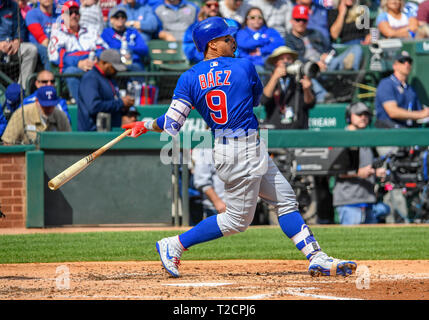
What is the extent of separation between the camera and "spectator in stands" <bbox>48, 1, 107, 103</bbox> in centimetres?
1171

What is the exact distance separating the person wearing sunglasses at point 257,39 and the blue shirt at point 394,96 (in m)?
2.00

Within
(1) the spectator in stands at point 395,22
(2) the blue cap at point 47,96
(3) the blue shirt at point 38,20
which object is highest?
(1) the spectator in stands at point 395,22

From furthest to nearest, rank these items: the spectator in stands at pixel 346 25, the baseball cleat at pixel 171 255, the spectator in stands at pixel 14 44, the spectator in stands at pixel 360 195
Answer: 1. the spectator in stands at pixel 346 25
2. the spectator in stands at pixel 14 44
3. the spectator in stands at pixel 360 195
4. the baseball cleat at pixel 171 255

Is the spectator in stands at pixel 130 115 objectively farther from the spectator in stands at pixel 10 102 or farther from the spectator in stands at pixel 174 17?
the spectator in stands at pixel 174 17

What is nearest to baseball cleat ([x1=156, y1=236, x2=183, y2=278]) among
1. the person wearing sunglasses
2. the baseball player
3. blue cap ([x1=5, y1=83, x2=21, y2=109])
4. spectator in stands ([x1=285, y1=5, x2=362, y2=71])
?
the baseball player

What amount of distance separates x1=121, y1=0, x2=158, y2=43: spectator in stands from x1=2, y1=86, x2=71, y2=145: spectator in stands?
2969 millimetres

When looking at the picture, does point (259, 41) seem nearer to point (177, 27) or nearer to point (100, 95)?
point (177, 27)

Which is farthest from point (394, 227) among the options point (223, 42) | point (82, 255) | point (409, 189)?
point (223, 42)

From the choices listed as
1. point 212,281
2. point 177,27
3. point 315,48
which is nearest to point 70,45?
point 177,27

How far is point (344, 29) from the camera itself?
13.6m

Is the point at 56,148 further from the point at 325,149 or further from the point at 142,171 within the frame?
the point at 325,149

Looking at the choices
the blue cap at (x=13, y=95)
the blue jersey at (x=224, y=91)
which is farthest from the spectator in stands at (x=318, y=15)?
the blue jersey at (x=224, y=91)

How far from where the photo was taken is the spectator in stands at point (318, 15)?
13065mm

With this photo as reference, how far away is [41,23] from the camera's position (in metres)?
12.1
